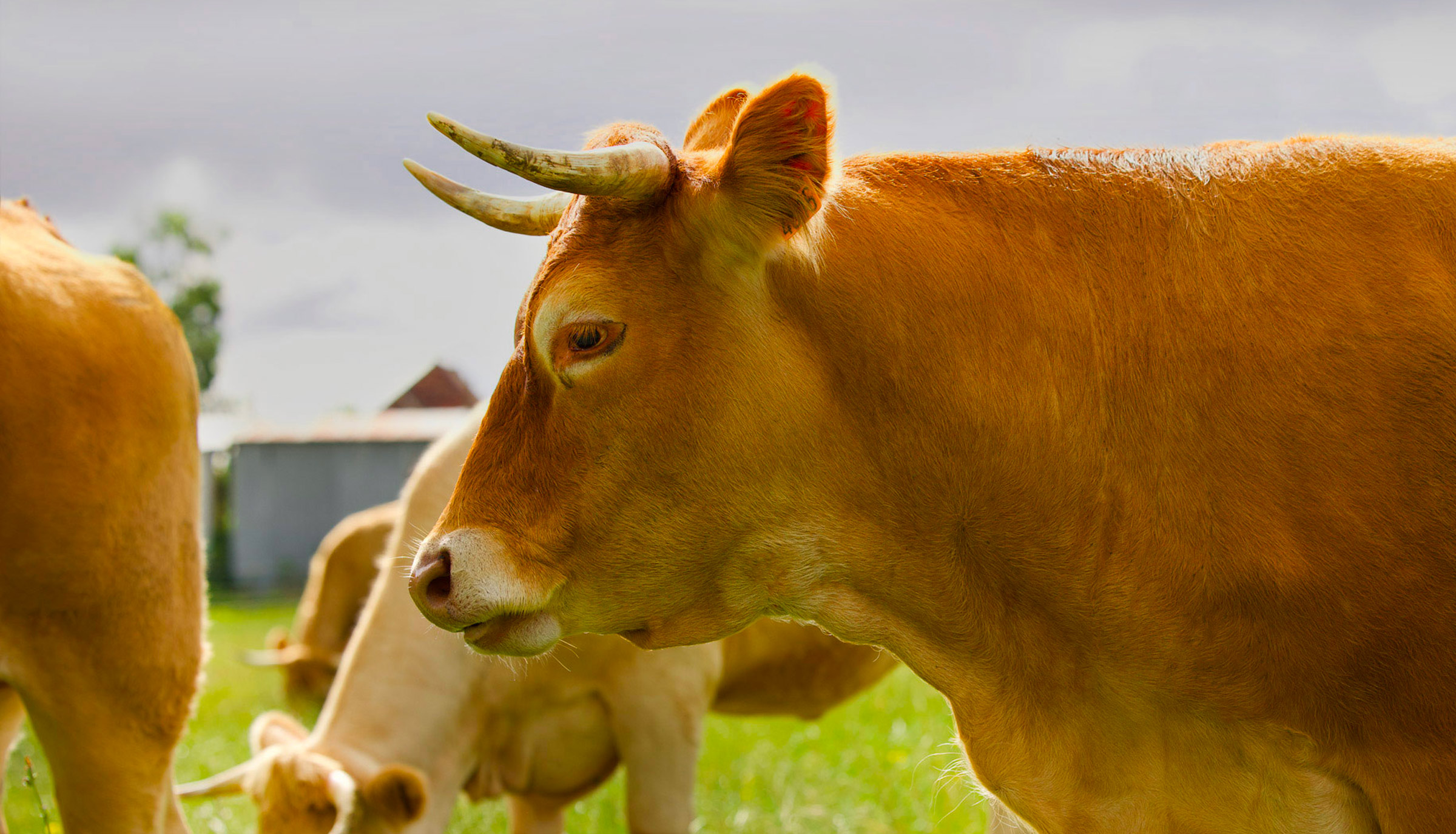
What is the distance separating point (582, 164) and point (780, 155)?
14.9 inches

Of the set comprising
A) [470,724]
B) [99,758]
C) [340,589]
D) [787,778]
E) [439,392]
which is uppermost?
[99,758]

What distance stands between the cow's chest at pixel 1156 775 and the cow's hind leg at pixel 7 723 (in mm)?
4127

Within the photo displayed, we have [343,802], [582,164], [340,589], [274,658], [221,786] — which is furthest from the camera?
[340,589]

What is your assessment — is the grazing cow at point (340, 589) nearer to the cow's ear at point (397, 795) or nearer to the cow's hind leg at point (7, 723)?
the cow's hind leg at point (7, 723)

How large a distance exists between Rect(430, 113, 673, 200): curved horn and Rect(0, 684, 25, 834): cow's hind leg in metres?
3.83

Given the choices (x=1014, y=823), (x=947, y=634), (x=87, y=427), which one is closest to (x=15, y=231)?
(x=87, y=427)

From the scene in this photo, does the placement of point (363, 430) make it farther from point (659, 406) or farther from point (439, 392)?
point (659, 406)

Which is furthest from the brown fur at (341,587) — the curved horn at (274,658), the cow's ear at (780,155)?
the cow's ear at (780,155)

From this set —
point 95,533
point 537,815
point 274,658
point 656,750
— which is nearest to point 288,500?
point 274,658

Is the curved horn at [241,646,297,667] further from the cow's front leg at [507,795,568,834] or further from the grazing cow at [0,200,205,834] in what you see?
the grazing cow at [0,200,205,834]

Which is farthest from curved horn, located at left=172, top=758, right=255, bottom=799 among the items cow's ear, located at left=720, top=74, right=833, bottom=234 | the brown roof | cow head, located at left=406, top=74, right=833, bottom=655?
cow's ear, located at left=720, top=74, right=833, bottom=234

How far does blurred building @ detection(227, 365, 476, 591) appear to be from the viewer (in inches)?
1011

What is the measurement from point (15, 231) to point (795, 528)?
338cm

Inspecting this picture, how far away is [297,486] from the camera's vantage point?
2756 centimetres
